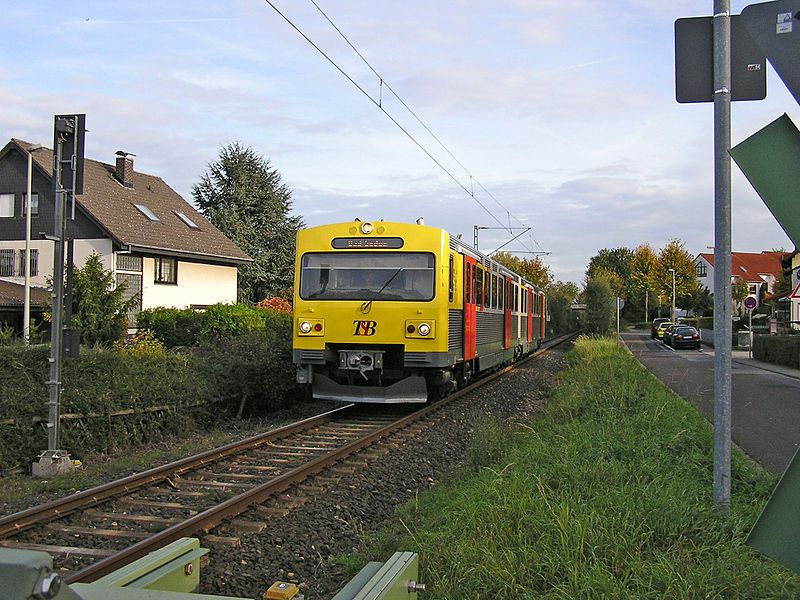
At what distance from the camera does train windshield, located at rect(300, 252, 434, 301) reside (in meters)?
12.6

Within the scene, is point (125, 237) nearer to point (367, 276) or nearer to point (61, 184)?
point (367, 276)

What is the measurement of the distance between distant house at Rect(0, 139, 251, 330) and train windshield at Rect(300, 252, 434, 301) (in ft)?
53.1

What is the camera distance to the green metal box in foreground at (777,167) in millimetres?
2104

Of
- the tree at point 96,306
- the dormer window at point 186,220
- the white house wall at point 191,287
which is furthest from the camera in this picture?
the dormer window at point 186,220

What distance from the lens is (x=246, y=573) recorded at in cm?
517

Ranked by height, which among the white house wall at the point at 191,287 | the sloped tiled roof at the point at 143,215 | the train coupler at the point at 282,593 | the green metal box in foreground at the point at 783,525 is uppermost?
the sloped tiled roof at the point at 143,215

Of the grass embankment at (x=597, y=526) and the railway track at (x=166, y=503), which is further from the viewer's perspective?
the railway track at (x=166, y=503)

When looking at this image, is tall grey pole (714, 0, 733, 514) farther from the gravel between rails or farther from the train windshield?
the train windshield

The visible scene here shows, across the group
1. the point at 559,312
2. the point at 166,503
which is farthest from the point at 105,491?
the point at 559,312

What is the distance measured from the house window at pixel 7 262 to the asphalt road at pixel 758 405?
24.7m

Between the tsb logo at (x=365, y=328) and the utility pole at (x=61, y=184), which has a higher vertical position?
the utility pole at (x=61, y=184)

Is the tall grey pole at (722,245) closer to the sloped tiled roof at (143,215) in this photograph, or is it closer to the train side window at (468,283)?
the train side window at (468,283)

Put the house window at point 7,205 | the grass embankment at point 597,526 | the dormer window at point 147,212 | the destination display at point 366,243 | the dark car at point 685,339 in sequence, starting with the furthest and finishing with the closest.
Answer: the dark car at point 685,339
the dormer window at point 147,212
the house window at point 7,205
the destination display at point 366,243
the grass embankment at point 597,526

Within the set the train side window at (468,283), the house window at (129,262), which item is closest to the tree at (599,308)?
the house window at (129,262)
